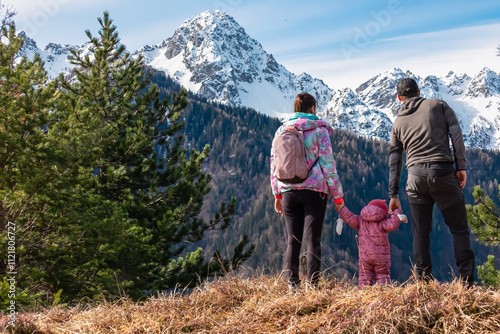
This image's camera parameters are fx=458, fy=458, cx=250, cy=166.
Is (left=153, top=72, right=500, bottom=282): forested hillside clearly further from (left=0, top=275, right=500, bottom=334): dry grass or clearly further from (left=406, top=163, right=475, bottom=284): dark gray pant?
(left=0, top=275, right=500, bottom=334): dry grass

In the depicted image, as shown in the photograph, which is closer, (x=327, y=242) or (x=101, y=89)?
(x=101, y=89)

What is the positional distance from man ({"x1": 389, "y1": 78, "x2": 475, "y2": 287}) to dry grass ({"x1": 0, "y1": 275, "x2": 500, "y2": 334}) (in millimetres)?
1028

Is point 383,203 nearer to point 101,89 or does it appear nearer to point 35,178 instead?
point 35,178

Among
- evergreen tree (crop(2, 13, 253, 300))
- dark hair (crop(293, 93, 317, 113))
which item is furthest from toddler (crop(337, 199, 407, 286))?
evergreen tree (crop(2, 13, 253, 300))

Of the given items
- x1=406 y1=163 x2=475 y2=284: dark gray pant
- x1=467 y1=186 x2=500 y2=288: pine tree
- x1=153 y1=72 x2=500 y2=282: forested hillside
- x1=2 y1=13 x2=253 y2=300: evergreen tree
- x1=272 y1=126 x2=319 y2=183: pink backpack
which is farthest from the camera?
x1=153 y1=72 x2=500 y2=282: forested hillside

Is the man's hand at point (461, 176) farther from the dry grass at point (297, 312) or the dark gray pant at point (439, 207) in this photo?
the dry grass at point (297, 312)

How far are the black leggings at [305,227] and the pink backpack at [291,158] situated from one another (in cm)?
18

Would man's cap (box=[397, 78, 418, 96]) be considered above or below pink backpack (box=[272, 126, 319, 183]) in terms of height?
above

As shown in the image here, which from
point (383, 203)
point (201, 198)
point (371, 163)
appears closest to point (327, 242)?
point (371, 163)

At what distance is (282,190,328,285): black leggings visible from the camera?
4.52 meters

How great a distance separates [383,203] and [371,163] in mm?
185174

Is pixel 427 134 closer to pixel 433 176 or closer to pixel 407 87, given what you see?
pixel 433 176

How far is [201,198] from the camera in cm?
1478

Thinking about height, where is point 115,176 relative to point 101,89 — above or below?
below
